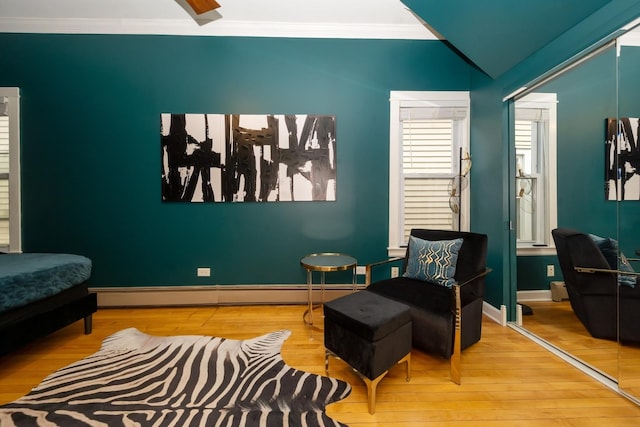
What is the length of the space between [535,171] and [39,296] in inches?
183

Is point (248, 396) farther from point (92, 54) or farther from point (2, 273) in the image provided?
point (92, 54)

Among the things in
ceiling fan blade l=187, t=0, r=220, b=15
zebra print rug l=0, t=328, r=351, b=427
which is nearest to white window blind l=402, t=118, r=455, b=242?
zebra print rug l=0, t=328, r=351, b=427

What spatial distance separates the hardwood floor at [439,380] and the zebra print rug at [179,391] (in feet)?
0.44

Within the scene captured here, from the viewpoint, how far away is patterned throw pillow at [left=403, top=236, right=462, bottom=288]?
2.10m

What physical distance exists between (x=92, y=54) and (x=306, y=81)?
8.19 ft

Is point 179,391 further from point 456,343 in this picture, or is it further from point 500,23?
point 500,23

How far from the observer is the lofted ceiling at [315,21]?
217 cm

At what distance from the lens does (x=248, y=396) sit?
5.04 ft

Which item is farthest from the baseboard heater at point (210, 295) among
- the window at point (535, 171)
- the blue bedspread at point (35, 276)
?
the window at point (535, 171)

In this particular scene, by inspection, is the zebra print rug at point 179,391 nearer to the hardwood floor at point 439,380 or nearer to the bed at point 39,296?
the hardwood floor at point 439,380

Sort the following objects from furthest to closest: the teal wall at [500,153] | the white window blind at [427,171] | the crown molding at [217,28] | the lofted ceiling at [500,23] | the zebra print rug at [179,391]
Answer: the white window blind at [427,171], the crown molding at [217,28], the teal wall at [500,153], the lofted ceiling at [500,23], the zebra print rug at [179,391]

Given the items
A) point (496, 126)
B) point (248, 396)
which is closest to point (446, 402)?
point (248, 396)

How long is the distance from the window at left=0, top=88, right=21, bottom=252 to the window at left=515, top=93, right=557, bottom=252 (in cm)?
551

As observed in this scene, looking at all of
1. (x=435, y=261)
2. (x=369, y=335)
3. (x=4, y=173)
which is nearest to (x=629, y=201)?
(x=435, y=261)
